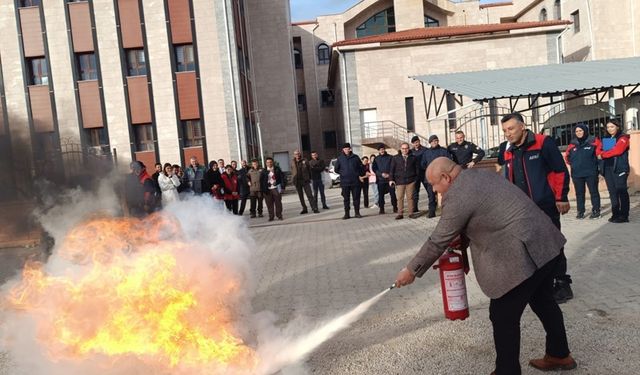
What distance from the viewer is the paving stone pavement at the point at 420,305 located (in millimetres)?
4094

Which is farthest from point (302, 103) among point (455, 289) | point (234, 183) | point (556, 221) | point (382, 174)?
point (455, 289)

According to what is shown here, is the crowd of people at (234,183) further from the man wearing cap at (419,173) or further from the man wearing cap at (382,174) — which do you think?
the man wearing cap at (419,173)

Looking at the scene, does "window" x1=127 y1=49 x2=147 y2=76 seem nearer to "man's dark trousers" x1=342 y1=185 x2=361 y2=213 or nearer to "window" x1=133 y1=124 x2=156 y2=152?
"window" x1=133 y1=124 x2=156 y2=152

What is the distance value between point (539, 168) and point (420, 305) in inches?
76.3

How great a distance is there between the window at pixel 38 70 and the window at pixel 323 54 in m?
23.1

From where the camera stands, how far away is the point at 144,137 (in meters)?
26.2

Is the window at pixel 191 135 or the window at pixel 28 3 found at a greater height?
the window at pixel 28 3

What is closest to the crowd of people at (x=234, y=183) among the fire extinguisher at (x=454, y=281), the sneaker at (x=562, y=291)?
the sneaker at (x=562, y=291)

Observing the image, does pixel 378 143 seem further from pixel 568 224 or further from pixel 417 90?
pixel 568 224

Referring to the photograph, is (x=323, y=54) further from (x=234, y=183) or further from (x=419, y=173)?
(x=419, y=173)

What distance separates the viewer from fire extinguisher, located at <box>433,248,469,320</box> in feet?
12.5

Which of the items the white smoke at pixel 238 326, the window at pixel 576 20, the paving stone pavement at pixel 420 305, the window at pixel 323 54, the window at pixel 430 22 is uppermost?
the window at pixel 430 22

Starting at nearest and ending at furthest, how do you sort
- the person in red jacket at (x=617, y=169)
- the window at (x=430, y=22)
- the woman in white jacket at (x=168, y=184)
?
the person in red jacket at (x=617, y=169), the woman in white jacket at (x=168, y=184), the window at (x=430, y=22)

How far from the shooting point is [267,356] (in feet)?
Result: 14.0
